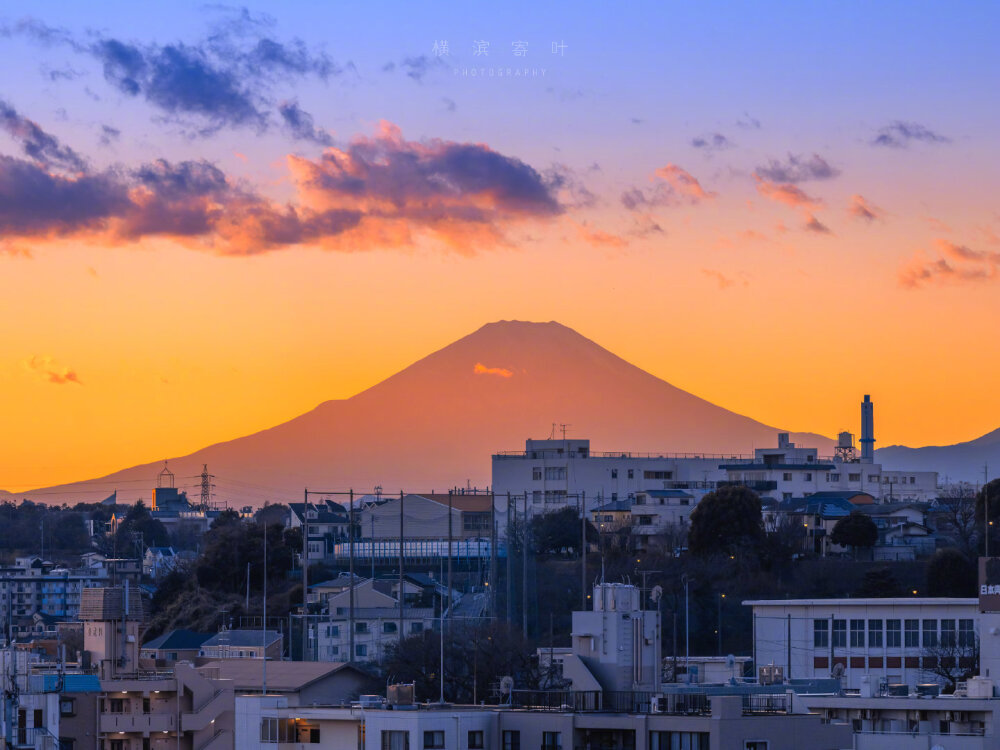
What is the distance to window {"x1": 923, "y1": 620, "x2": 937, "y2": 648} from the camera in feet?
161

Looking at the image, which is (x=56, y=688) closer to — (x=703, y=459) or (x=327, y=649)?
(x=327, y=649)

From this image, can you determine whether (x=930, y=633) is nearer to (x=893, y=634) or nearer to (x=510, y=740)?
(x=893, y=634)

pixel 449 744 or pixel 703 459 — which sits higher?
pixel 703 459

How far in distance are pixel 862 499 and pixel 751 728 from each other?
177 ft

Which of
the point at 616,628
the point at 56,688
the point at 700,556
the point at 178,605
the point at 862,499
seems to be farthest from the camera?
the point at 862,499

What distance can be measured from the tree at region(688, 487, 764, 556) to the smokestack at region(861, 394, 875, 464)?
104 feet

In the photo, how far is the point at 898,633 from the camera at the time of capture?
162ft

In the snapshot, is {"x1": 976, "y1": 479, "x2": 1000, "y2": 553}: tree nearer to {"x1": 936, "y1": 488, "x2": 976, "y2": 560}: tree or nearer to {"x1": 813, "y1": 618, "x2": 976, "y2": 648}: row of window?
{"x1": 936, "y1": 488, "x2": 976, "y2": 560}: tree

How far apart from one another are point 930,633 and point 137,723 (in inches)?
775

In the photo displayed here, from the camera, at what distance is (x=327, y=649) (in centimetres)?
5947

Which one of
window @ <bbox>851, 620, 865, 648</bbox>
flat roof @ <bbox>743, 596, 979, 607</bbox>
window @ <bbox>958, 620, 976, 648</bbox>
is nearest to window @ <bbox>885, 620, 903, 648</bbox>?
flat roof @ <bbox>743, 596, 979, 607</bbox>

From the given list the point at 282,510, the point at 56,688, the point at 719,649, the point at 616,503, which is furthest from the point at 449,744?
the point at 282,510

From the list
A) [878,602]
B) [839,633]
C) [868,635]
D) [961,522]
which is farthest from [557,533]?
[878,602]

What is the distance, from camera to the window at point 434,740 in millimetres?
25328
